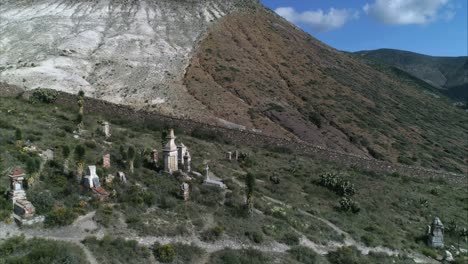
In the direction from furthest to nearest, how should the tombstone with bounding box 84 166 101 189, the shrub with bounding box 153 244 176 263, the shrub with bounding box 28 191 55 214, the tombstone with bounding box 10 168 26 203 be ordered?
the tombstone with bounding box 84 166 101 189, the shrub with bounding box 28 191 55 214, the tombstone with bounding box 10 168 26 203, the shrub with bounding box 153 244 176 263

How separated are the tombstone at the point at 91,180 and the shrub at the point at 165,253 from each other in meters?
4.96

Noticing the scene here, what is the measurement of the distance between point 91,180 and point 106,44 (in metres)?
38.1

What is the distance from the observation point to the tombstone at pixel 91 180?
18.0 meters

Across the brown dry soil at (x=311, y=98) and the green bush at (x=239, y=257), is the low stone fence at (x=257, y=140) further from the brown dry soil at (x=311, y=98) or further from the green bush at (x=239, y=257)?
the green bush at (x=239, y=257)

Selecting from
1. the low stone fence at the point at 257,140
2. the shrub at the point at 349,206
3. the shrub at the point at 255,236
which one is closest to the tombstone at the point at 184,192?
the shrub at the point at 255,236

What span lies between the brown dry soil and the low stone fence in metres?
5.73

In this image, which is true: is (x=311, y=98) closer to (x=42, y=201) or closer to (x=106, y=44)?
(x=106, y=44)

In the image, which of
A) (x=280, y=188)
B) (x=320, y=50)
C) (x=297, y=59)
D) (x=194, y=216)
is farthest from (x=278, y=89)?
(x=194, y=216)

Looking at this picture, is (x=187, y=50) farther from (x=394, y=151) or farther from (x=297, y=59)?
(x=394, y=151)

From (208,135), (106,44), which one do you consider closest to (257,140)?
(208,135)

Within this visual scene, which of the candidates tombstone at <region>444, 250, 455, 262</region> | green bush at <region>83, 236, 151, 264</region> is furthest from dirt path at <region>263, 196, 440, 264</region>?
green bush at <region>83, 236, 151, 264</region>

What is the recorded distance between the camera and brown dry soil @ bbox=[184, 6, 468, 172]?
43.2m

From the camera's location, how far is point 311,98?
5103cm

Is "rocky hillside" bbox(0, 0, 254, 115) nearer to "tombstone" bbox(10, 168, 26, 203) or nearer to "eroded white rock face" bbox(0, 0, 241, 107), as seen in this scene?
"eroded white rock face" bbox(0, 0, 241, 107)
